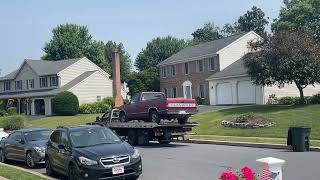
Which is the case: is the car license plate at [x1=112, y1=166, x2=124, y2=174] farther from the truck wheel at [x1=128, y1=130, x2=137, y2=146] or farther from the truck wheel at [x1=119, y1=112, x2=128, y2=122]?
the truck wheel at [x1=119, y1=112, x2=128, y2=122]

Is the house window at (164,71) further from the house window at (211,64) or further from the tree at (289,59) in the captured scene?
the tree at (289,59)

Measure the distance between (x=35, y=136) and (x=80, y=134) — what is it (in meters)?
5.64

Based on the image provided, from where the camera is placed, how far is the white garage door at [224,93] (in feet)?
168

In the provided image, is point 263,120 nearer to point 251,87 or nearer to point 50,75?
point 251,87

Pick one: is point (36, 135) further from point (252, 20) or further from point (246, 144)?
point (252, 20)

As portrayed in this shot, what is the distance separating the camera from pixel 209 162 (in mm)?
17391

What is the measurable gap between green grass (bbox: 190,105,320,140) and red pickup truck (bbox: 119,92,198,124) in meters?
4.72

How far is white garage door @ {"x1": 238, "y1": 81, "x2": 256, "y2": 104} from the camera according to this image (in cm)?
4812

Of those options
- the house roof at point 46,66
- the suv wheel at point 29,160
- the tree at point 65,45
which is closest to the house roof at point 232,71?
the house roof at point 46,66

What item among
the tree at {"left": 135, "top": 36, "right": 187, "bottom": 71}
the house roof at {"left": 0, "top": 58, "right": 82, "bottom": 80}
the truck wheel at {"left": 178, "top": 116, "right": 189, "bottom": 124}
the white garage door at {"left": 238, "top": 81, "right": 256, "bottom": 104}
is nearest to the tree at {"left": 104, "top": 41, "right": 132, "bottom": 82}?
the tree at {"left": 135, "top": 36, "right": 187, "bottom": 71}

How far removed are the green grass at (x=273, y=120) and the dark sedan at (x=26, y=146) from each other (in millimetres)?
12485

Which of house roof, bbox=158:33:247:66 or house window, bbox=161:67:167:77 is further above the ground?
house roof, bbox=158:33:247:66

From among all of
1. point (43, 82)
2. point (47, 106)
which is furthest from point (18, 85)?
point (47, 106)

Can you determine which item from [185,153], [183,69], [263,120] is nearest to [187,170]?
[185,153]
